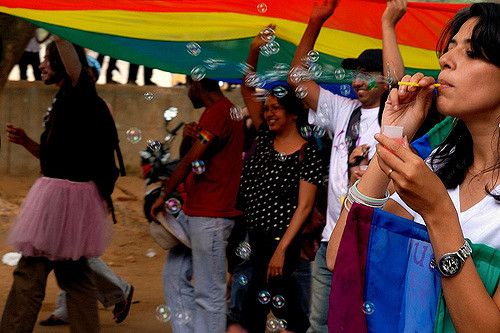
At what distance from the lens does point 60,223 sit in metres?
4.38

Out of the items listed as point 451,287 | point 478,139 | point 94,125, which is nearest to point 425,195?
point 451,287

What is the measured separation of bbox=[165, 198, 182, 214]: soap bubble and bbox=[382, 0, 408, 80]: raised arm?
214 cm

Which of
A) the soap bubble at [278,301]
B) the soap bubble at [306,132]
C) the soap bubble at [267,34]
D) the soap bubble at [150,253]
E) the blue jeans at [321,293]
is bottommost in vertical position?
the soap bubble at [150,253]

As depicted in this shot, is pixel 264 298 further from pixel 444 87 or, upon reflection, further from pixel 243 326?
pixel 444 87

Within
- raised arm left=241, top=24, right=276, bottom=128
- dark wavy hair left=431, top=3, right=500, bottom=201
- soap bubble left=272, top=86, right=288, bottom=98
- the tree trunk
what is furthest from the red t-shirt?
the tree trunk

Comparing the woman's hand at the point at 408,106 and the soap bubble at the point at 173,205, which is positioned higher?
the woman's hand at the point at 408,106

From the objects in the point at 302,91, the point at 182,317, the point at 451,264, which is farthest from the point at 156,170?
the point at 451,264

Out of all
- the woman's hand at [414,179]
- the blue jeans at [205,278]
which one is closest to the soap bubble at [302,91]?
the blue jeans at [205,278]

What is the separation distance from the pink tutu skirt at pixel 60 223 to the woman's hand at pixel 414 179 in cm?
308

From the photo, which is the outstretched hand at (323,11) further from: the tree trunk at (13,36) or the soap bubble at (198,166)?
the tree trunk at (13,36)

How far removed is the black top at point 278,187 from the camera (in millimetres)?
4410

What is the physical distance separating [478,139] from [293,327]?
2.85 meters

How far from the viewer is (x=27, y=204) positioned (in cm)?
445

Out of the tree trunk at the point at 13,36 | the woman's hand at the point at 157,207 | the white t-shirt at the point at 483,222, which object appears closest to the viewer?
the white t-shirt at the point at 483,222
